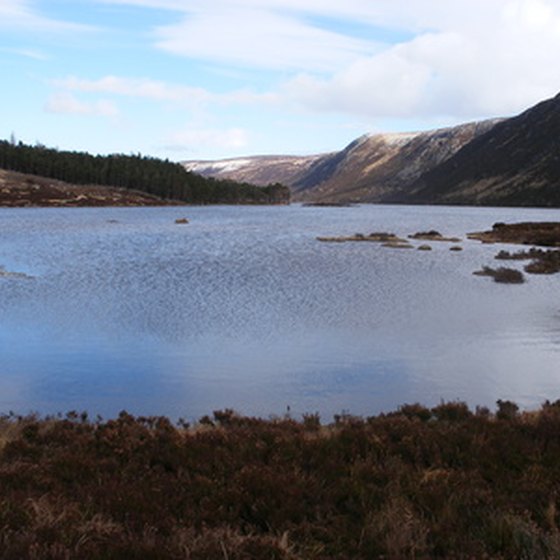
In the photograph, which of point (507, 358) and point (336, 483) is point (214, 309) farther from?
point (336, 483)

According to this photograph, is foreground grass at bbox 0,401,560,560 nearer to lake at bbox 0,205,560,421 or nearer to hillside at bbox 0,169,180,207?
lake at bbox 0,205,560,421

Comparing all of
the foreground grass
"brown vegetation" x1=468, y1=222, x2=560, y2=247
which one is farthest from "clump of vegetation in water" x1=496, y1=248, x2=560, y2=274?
the foreground grass

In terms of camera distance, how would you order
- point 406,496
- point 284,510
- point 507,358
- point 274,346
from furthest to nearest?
1. point 274,346
2. point 507,358
3. point 406,496
4. point 284,510

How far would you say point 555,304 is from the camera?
102 feet

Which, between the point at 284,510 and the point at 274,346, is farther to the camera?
the point at 274,346

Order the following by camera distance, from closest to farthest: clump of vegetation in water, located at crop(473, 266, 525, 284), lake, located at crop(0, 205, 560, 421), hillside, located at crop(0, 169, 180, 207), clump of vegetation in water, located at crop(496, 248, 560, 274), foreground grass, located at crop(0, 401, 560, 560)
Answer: foreground grass, located at crop(0, 401, 560, 560) → lake, located at crop(0, 205, 560, 421) → clump of vegetation in water, located at crop(473, 266, 525, 284) → clump of vegetation in water, located at crop(496, 248, 560, 274) → hillside, located at crop(0, 169, 180, 207)

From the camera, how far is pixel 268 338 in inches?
903

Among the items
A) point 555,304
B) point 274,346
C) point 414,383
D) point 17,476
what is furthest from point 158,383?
point 555,304

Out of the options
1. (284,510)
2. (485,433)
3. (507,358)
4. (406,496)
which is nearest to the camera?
(284,510)

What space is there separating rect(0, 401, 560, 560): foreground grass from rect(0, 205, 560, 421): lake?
2.99 meters

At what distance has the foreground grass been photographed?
652cm

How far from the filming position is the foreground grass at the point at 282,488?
6520 millimetres

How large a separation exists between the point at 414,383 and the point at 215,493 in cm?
1042

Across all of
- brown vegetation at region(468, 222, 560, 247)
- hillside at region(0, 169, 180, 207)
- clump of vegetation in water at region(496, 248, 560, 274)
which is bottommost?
clump of vegetation in water at region(496, 248, 560, 274)
